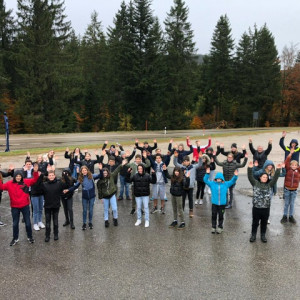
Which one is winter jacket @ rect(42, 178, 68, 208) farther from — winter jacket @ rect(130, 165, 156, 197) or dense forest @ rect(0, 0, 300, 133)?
dense forest @ rect(0, 0, 300, 133)

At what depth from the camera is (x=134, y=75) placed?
39.9m

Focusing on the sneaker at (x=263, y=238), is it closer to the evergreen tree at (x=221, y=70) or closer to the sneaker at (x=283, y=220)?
the sneaker at (x=283, y=220)

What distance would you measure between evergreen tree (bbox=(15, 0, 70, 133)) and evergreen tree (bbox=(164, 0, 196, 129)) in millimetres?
15467

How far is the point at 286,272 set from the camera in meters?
5.58

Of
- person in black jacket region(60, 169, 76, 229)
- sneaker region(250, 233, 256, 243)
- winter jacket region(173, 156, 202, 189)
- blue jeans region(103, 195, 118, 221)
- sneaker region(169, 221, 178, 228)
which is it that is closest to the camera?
sneaker region(250, 233, 256, 243)

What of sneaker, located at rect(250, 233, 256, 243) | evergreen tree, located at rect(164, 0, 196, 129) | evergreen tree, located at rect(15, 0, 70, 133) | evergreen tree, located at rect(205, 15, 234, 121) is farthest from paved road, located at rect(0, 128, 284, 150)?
evergreen tree, located at rect(205, 15, 234, 121)

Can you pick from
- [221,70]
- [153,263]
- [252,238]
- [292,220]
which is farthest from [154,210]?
[221,70]

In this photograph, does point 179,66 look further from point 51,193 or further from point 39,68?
point 51,193

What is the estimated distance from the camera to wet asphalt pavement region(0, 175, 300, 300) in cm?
502

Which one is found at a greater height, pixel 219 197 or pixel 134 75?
pixel 134 75

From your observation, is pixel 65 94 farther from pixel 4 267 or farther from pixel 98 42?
pixel 4 267

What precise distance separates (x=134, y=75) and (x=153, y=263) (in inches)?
1424

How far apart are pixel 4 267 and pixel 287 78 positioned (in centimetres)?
5687

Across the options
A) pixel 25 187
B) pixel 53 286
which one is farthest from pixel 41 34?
pixel 53 286
